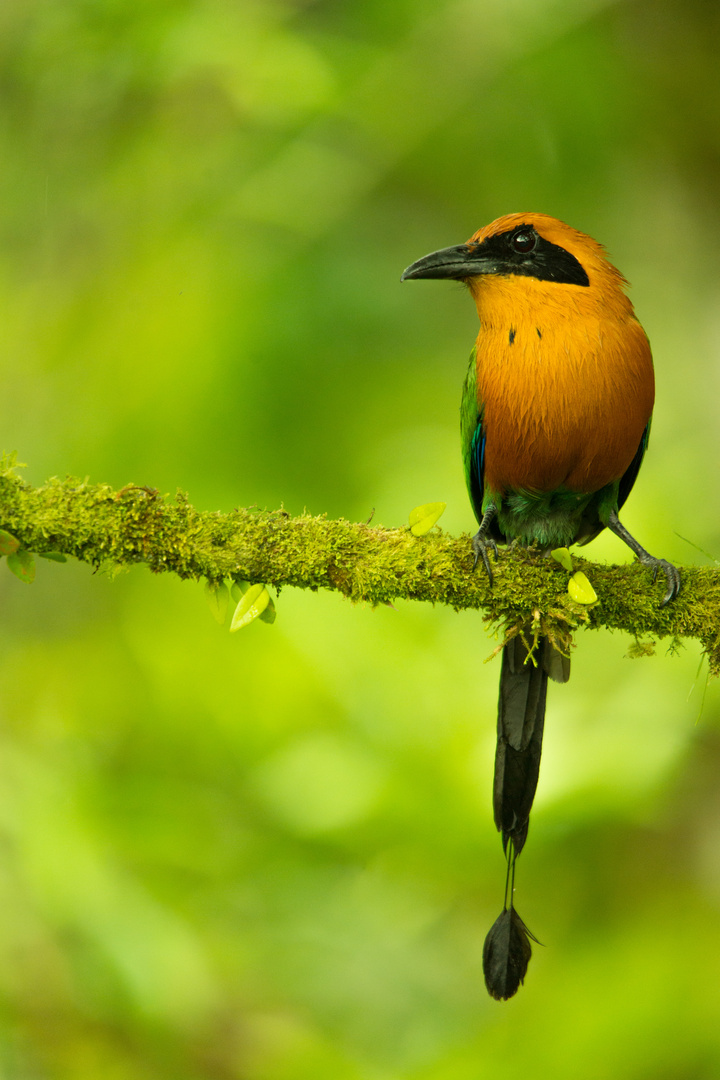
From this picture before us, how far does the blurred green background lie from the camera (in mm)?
3264

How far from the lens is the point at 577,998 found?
3.18m

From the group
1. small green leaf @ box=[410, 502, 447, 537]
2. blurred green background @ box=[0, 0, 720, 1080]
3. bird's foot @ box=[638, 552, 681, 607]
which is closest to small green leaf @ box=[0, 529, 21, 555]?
small green leaf @ box=[410, 502, 447, 537]

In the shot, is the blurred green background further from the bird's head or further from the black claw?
the black claw

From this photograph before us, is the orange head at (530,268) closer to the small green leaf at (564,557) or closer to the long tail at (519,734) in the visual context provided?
the small green leaf at (564,557)

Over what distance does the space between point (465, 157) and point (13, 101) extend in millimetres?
2006

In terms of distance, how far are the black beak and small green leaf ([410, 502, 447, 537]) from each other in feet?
2.52

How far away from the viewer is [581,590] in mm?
1954

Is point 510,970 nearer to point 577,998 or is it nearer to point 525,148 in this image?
point 577,998

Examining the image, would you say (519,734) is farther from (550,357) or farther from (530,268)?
(530,268)

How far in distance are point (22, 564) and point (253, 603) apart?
47 cm

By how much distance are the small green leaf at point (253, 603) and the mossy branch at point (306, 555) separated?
0.09 feet

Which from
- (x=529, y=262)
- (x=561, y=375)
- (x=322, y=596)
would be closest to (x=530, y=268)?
(x=529, y=262)

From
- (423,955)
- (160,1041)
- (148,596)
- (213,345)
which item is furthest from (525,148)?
(160,1041)

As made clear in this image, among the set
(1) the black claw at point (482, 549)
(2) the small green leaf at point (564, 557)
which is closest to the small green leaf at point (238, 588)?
(1) the black claw at point (482, 549)
